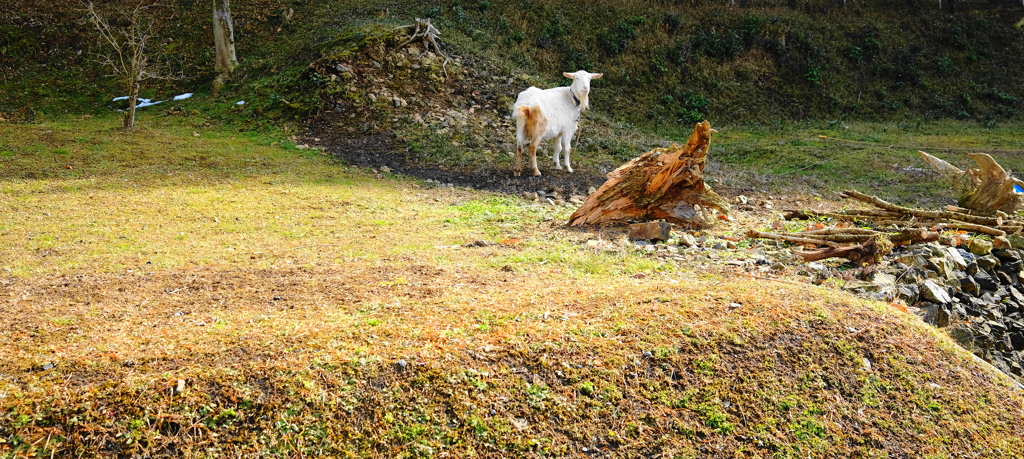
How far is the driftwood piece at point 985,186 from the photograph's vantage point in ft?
29.0

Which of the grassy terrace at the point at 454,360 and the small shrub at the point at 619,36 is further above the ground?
the small shrub at the point at 619,36

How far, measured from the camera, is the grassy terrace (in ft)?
11.5

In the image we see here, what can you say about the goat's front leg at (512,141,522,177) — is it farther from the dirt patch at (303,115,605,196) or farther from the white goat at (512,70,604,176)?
the dirt patch at (303,115,605,196)

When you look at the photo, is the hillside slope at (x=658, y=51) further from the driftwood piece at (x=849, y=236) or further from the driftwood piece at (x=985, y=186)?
the driftwood piece at (x=849, y=236)

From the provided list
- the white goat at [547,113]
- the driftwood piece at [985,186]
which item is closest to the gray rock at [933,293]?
the driftwood piece at [985,186]

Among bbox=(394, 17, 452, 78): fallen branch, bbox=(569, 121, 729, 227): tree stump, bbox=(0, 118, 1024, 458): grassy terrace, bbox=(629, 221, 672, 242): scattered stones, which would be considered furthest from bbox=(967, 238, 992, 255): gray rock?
bbox=(394, 17, 452, 78): fallen branch

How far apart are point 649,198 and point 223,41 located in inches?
580

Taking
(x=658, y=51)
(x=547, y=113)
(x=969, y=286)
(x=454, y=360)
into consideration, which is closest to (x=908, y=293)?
(x=969, y=286)

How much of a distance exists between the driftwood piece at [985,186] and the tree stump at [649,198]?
122 inches

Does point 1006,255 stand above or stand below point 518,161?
above

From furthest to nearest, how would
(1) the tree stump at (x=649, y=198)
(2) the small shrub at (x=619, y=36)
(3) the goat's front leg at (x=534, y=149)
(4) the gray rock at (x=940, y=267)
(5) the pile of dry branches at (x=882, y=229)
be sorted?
(2) the small shrub at (x=619, y=36) → (3) the goat's front leg at (x=534, y=149) → (1) the tree stump at (x=649, y=198) → (5) the pile of dry branches at (x=882, y=229) → (4) the gray rock at (x=940, y=267)

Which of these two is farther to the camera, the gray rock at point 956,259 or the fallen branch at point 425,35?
the fallen branch at point 425,35

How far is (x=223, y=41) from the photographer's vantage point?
18578 millimetres

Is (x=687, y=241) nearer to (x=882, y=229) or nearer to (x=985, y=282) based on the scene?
(x=882, y=229)
